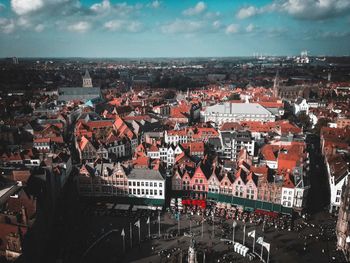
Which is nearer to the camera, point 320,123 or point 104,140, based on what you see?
point 104,140

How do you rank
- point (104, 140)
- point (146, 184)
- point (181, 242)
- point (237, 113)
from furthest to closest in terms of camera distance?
point (237, 113) < point (104, 140) < point (146, 184) < point (181, 242)

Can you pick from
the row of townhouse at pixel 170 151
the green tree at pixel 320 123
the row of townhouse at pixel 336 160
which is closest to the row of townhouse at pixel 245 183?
the row of townhouse at pixel 336 160

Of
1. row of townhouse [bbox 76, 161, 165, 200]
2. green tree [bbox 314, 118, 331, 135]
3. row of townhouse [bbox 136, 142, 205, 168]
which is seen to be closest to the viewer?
row of townhouse [bbox 76, 161, 165, 200]

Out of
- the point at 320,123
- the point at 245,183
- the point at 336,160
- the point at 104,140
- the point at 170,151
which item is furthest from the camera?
the point at 320,123

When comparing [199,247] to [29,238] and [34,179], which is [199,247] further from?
[34,179]

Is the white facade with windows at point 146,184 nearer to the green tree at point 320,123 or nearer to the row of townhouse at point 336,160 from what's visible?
the row of townhouse at point 336,160

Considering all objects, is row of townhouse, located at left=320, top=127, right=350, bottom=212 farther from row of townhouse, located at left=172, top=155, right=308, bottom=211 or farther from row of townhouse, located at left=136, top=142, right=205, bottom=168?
row of townhouse, located at left=136, top=142, right=205, bottom=168

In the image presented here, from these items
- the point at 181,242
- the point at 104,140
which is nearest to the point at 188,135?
the point at 104,140

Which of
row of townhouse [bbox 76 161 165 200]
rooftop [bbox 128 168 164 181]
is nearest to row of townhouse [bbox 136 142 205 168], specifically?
rooftop [bbox 128 168 164 181]

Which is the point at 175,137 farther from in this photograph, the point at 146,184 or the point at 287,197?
the point at 287,197
